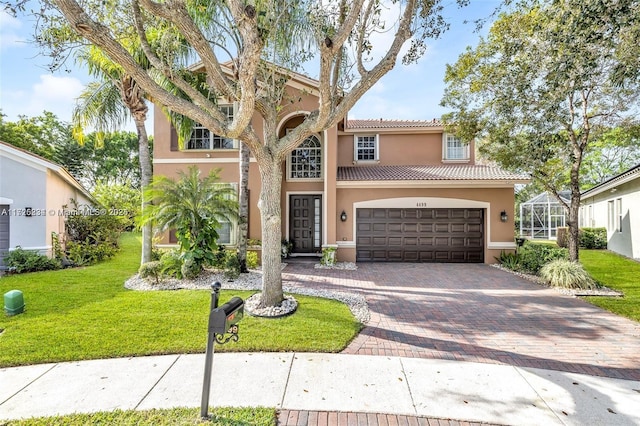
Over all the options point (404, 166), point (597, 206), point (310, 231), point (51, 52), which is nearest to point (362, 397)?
point (51, 52)

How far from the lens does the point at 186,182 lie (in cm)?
921

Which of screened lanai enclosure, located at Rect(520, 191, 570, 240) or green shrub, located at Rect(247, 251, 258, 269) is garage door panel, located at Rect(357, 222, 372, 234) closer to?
green shrub, located at Rect(247, 251, 258, 269)

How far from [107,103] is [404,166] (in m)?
12.6

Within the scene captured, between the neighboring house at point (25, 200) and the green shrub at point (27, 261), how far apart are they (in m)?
0.38

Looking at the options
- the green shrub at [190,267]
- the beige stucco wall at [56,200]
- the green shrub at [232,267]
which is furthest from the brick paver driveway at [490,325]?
the beige stucco wall at [56,200]

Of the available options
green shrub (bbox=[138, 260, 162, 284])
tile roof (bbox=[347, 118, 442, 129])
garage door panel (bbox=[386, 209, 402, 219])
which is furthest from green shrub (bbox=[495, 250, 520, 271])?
green shrub (bbox=[138, 260, 162, 284])

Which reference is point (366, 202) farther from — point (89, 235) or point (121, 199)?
point (121, 199)

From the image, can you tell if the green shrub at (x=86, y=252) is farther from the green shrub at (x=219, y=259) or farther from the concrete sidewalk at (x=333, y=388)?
the concrete sidewalk at (x=333, y=388)

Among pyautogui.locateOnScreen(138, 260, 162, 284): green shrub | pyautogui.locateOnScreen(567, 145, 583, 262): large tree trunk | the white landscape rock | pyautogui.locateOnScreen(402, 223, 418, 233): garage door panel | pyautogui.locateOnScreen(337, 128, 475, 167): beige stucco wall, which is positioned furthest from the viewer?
pyautogui.locateOnScreen(337, 128, 475, 167): beige stucco wall

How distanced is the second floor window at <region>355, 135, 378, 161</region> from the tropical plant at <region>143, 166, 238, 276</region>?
28.2ft

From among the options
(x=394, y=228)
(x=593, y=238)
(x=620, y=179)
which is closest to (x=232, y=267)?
(x=394, y=228)

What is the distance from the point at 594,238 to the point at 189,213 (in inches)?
879

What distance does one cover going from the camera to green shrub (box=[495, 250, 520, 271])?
457 inches

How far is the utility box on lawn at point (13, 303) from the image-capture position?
6.08 meters
